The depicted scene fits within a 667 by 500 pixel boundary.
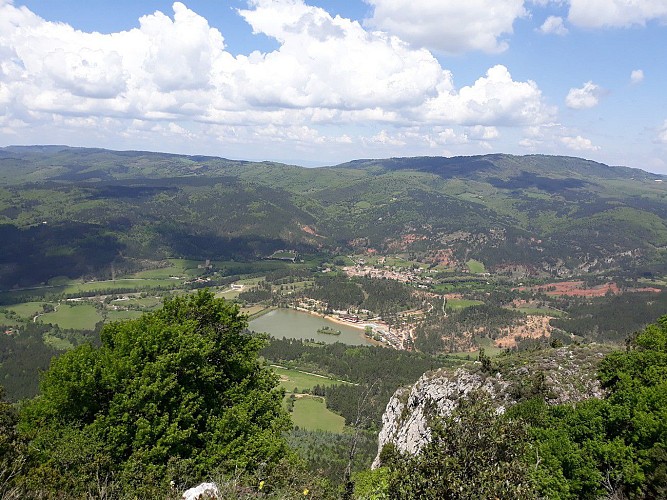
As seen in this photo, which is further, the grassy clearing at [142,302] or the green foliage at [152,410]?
the grassy clearing at [142,302]

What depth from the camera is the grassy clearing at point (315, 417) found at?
82.6m

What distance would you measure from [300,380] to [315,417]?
20.1m

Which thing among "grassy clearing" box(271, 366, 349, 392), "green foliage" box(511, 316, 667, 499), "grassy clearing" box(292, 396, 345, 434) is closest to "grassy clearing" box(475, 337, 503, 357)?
"grassy clearing" box(271, 366, 349, 392)

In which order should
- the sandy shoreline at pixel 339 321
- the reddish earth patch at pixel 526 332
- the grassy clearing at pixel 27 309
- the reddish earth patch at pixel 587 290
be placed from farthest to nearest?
the reddish earth patch at pixel 587 290 → the grassy clearing at pixel 27 309 → the sandy shoreline at pixel 339 321 → the reddish earth patch at pixel 526 332

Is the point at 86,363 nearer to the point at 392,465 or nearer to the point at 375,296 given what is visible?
the point at 392,465

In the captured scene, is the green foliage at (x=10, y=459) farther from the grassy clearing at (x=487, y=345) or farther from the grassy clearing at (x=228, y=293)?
the grassy clearing at (x=228, y=293)

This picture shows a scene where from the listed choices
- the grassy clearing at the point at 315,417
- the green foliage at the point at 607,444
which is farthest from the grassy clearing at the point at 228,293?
the green foliage at the point at 607,444

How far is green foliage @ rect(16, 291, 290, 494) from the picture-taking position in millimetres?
19594

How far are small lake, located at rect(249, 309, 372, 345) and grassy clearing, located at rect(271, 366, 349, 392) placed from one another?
22244mm

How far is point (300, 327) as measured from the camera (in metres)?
149

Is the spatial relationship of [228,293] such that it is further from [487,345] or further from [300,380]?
[487,345]

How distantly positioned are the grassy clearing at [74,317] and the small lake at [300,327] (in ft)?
168

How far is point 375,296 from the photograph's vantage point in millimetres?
179375

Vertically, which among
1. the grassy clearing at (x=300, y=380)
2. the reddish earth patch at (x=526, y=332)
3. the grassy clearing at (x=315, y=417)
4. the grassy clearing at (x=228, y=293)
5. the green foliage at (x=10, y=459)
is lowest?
Result: the grassy clearing at (x=228, y=293)
